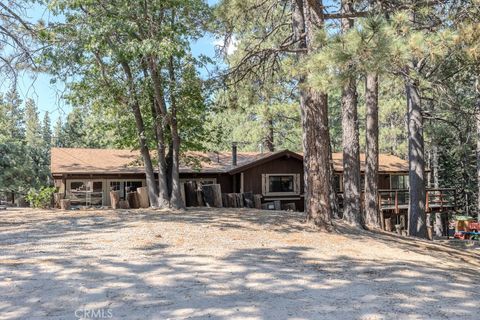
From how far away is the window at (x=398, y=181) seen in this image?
23719 millimetres

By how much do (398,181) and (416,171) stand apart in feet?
36.3

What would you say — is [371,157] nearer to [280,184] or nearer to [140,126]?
[140,126]

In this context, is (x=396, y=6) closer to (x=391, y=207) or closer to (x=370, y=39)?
(x=370, y=39)

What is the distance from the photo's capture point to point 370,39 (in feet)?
19.8

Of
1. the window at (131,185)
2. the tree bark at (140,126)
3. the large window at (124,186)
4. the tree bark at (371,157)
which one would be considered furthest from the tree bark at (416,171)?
the window at (131,185)

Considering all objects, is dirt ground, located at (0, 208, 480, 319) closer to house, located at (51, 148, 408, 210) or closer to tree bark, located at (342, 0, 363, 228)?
tree bark, located at (342, 0, 363, 228)

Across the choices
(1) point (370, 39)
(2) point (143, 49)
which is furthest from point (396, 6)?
(2) point (143, 49)

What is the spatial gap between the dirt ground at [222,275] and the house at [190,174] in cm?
911

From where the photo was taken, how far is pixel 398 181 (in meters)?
24.3

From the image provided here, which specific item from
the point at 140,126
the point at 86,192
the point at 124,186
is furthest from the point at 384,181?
the point at 86,192

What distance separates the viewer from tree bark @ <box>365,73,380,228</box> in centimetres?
1198

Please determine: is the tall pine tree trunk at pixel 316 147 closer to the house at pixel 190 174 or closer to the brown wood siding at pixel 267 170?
the house at pixel 190 174

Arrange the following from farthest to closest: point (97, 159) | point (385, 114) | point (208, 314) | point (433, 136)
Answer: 1. point (385, 114)
2. point (433, 136)
3. point (97, 159)
4. point (208, 314)

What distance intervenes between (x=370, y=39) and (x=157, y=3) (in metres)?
6.45
